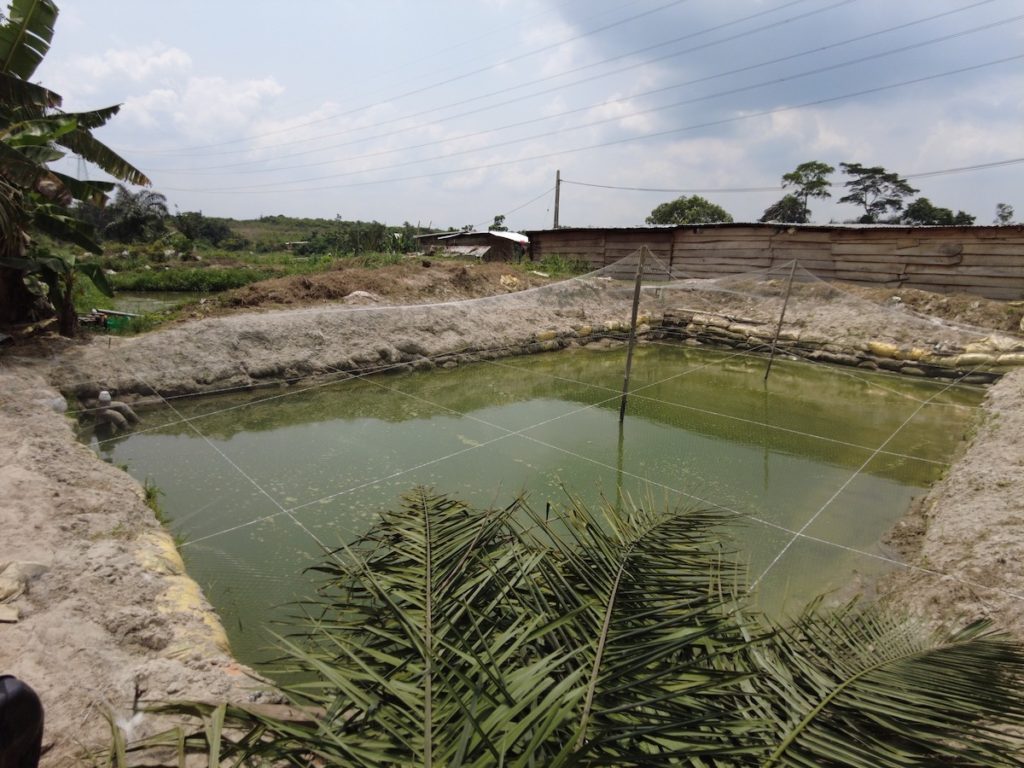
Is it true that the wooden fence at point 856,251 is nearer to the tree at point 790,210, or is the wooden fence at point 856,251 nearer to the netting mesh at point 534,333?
the netting mesh at point 534,333

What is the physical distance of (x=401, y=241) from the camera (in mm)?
17266

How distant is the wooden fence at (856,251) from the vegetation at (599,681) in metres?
9.61

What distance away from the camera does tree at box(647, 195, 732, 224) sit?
25000mm

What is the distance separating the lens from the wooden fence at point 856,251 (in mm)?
8031

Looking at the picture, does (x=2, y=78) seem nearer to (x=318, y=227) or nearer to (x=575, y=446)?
(x=575, y=446)

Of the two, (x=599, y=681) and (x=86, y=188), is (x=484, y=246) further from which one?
(x=599, y=681)

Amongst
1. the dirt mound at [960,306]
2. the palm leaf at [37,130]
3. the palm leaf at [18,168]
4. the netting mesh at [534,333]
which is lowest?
the netting mesh at [534,333]

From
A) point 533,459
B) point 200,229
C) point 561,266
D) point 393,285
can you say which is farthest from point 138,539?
point 200,229

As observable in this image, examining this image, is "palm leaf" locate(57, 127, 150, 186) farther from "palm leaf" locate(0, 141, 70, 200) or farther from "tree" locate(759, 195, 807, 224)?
"tree" locate(759, 195, 807, 224)

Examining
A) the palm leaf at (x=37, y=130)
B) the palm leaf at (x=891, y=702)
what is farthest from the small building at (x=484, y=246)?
the palm leaf at (x=891, y=702)

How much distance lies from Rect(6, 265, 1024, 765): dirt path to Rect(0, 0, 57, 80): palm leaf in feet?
8.51

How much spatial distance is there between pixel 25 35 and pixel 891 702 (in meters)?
7.41

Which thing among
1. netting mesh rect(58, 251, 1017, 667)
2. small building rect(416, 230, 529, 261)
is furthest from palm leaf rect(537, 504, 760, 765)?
small building rect(416, 230, 529, 261)

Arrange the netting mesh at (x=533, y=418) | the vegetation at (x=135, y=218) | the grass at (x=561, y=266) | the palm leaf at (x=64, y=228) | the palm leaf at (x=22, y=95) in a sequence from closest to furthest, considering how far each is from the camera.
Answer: the netting mesh at (x=533, y=418) < the palm leaf at (x=22, y=95) < the palm leaf at (x=64, y=228) < the grass at (x=561, y=266) < the vegetation at (x=135, y=218)
